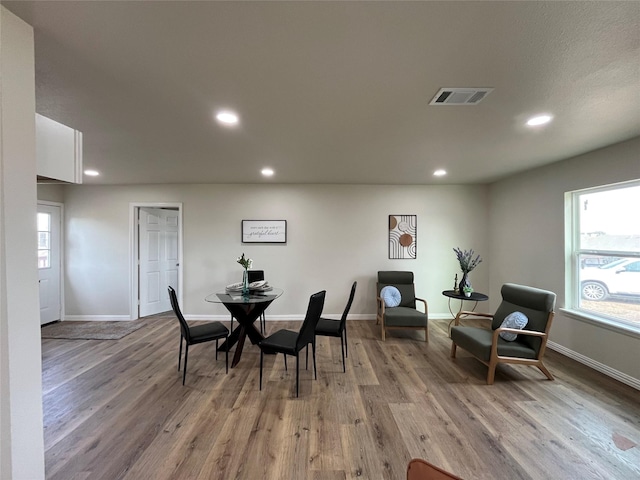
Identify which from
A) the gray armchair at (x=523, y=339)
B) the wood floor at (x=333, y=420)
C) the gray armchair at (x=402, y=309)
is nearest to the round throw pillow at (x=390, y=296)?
the gray armchair at (x=402, y=309)

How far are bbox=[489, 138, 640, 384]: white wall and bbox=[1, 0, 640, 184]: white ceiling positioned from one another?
38cm

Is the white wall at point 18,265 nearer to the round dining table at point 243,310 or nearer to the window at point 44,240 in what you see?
the round dining table at point 243,310

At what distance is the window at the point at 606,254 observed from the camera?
2.74 meters

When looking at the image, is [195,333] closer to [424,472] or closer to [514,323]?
[424,472]

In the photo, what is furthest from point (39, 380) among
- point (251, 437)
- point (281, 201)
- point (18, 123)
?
point (281, 201)

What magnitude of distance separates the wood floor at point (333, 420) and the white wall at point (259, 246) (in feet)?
5.42

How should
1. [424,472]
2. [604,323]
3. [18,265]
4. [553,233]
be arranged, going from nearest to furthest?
[424,472], [18,265], [604,323], [553,233]

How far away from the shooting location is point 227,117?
82.5 inches

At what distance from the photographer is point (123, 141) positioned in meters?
2.67

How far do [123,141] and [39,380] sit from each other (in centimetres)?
232

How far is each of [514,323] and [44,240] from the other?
279 inches

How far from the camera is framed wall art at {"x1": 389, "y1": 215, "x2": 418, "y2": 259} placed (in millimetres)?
4852

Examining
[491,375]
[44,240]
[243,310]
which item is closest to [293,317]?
[243,310]

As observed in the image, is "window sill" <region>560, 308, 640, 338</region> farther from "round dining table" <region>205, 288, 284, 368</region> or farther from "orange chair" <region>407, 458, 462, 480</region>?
"round dining table" <region>205, 288, 284, 368</region>
